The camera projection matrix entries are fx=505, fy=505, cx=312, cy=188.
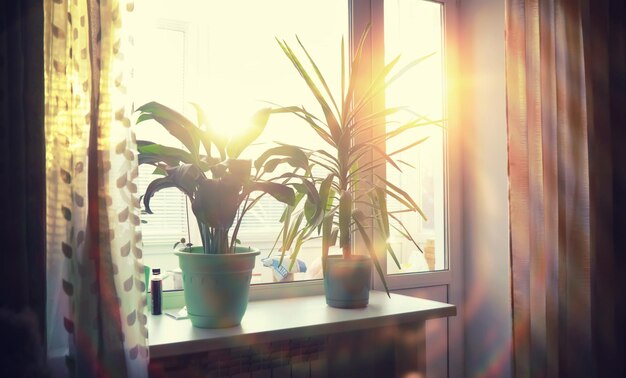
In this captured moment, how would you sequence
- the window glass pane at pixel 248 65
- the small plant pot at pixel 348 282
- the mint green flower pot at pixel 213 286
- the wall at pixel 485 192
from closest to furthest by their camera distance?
1. the mint green flower pot at pixel 213 286
2. the small plant pot at pixel 348 282
3. the window glass pane at pixel 248 65
4. the wall at pixel 485 192

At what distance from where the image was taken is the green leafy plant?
111 centimetres

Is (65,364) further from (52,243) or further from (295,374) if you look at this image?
(295,374)

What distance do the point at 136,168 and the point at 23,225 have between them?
0.25 metres

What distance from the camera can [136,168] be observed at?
3.71 feet

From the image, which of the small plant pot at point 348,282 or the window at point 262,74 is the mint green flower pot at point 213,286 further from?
the small plant pot at point 348,282

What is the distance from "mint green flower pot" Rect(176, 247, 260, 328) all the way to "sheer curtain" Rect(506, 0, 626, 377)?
40.9 inches

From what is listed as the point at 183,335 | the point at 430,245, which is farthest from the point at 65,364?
the point at 430,245

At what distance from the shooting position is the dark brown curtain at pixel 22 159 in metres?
0.96

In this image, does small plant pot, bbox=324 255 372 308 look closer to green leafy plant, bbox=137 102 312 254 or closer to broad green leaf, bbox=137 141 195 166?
green leafy plant, bbox=137 102 312 254

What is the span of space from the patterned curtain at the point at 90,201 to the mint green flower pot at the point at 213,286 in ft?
0.46

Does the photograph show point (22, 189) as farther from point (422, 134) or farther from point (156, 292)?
point (422, 134)

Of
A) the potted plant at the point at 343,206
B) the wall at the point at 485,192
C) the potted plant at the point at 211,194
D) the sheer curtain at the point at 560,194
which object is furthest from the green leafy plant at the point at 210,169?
the wall at the point at 485,192

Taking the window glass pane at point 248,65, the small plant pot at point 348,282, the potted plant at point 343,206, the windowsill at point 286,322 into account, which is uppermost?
the window glass pane at point 248,65

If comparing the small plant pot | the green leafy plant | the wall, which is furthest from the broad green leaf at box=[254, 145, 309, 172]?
the wall
